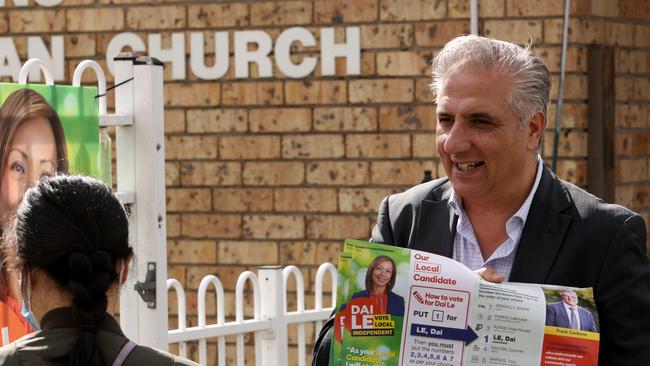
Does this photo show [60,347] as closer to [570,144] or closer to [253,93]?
[570,144]

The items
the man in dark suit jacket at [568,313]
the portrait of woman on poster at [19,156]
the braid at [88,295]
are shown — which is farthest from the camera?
the portrait of woman on poster at [19,156]

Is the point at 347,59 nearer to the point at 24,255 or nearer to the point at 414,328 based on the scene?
the point at 414,328

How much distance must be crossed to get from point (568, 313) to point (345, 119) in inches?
201

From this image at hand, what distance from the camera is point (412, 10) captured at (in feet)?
25.6

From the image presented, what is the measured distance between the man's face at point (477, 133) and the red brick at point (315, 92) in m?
4.82

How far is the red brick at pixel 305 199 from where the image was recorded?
26.3 feet

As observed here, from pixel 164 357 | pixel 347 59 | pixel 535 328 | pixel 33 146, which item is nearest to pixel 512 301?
pixel 535 328

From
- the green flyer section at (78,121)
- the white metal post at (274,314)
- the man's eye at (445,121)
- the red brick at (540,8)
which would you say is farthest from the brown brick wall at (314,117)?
the man's eye at (445,121)

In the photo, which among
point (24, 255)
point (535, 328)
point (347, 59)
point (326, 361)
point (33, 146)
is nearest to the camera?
point (24, 255)

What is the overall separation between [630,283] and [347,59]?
5032mm

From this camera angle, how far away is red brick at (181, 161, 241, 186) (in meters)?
8.20

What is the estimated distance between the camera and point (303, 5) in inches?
316

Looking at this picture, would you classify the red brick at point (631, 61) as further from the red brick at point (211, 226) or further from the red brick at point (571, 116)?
the red brick at point (211, 226)

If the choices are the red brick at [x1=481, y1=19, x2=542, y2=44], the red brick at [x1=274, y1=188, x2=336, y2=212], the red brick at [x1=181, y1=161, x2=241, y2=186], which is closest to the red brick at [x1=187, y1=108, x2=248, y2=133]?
the red brick at [x1=181, y1=161, x2=241, y2=186]
